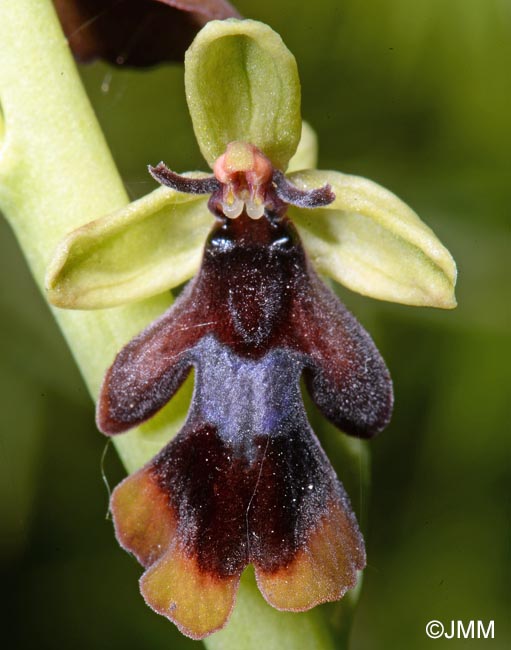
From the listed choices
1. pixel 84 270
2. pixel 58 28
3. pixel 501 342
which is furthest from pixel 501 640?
pixel 58 28

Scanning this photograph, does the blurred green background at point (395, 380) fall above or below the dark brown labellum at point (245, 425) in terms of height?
below

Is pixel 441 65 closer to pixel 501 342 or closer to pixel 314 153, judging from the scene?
pixel 501 342

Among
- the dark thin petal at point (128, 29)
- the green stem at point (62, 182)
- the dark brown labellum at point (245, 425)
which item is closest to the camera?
the dark brown labellum at point (245, 425)

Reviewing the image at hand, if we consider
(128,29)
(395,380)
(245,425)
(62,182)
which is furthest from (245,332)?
(395,380)

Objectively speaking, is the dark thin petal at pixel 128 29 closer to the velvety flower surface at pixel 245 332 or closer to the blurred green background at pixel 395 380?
the velvety flower surface at pixel 245 332

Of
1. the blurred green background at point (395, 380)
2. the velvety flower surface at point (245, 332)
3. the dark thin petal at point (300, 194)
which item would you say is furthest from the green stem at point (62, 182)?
the blurred green background at point (395, 380)

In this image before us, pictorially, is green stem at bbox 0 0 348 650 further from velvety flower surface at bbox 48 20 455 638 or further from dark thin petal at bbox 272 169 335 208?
dark thin petal at bbox 272 169 335 208
